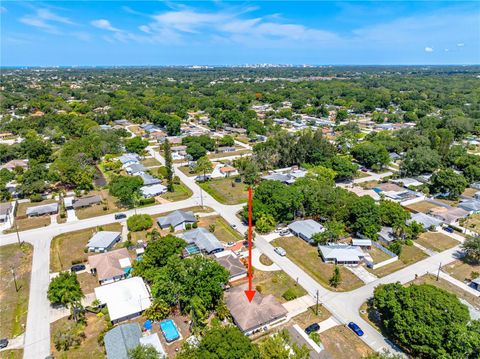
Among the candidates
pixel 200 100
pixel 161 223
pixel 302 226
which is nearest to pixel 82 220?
pixel 161 223

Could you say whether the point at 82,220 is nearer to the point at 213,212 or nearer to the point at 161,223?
the point at 161,223

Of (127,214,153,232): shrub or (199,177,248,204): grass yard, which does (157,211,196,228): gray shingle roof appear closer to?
(127,214,153,232): shrub

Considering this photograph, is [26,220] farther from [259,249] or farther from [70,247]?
[259,249]

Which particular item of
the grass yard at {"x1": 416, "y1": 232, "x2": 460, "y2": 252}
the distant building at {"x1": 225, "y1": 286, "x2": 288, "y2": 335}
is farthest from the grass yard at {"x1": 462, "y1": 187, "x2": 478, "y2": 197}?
the distant building at {"x1": 225, "y1": 286, "x2": 288, "y2": 335}

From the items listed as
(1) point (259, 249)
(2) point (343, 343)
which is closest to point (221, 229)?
(1) point (259, 249)

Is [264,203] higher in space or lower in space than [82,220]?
higher

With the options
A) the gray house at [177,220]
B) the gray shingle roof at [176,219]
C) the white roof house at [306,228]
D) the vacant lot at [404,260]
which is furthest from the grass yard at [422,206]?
the gray shingle roof at [176,219]
